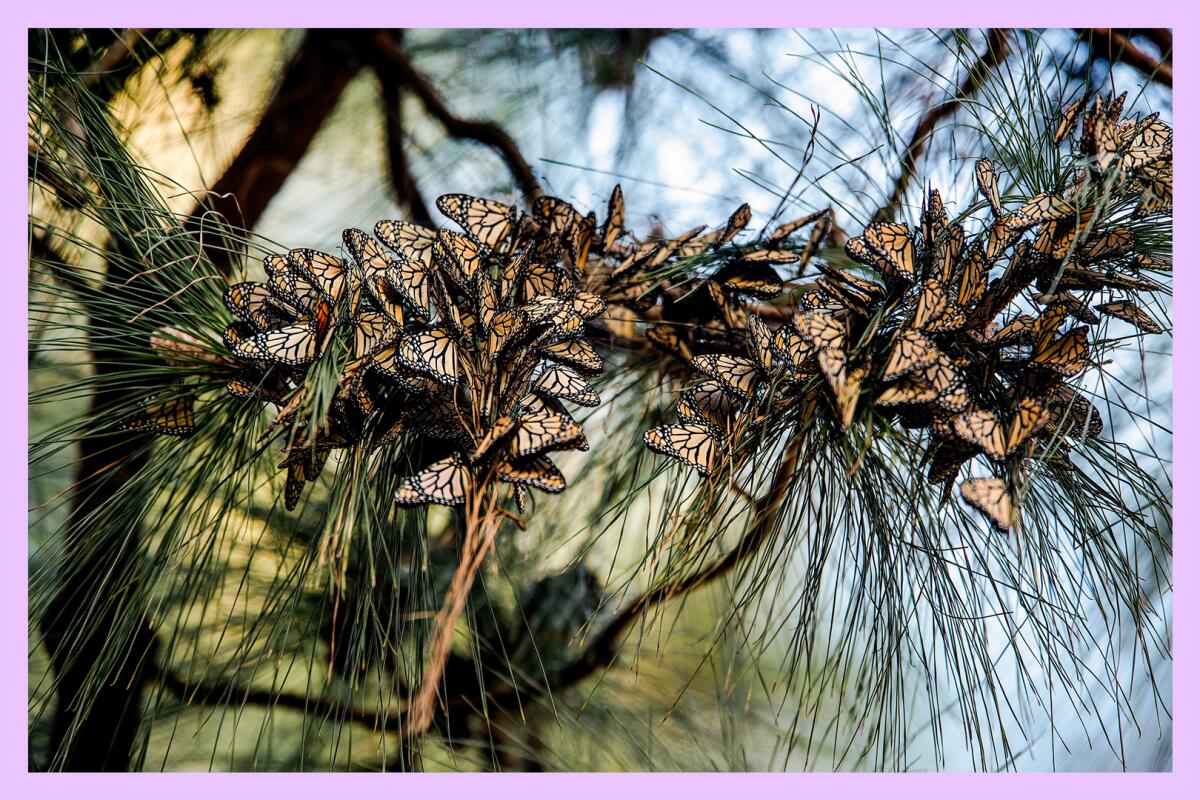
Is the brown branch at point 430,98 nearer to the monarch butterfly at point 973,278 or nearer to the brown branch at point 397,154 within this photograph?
the brown branch at point 397,154

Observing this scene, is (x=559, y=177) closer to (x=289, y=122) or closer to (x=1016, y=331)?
(x=289, y=122)

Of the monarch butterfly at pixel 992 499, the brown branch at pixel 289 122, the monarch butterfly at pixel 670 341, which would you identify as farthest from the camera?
the brown branch at pixel 289 122

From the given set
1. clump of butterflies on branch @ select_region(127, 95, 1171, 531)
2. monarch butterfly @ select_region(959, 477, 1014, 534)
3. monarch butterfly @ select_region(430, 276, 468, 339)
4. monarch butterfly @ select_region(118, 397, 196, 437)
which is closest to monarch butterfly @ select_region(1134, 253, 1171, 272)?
clump of butterflies on branch @ select_region(127, 95, 1171, 531)

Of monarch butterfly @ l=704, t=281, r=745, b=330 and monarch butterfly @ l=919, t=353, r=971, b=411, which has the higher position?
monarch butterfly @ l=704, t=281, r=745, b=330

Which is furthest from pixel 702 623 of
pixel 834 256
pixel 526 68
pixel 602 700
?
pixel 526 68

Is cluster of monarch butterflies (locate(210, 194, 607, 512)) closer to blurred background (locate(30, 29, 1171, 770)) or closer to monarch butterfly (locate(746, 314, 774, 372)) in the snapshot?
monarch butterfly (locate(746, 314, 774, 372))

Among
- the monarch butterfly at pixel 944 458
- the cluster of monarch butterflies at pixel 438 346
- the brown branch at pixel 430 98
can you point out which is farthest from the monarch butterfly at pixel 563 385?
the brown branch at pixel 430 98
